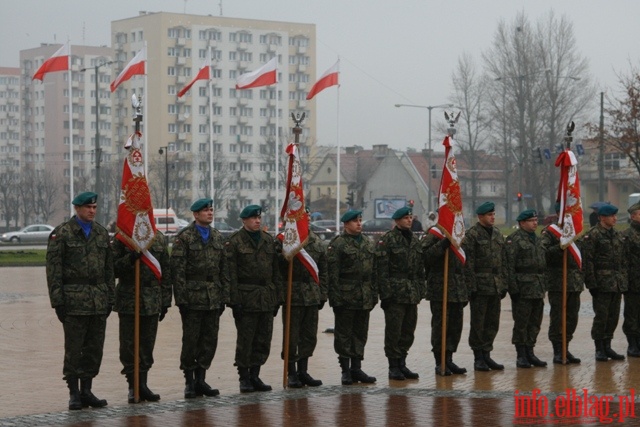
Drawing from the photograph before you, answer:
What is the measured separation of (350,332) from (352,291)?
1.51 ft

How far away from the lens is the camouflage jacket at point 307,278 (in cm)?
1280

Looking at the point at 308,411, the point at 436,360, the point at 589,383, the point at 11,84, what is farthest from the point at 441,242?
the point at 11,84

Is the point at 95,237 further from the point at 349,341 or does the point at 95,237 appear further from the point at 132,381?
the point at 349,341

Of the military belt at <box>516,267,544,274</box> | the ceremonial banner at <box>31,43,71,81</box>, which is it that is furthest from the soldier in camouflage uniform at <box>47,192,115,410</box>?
the ceremonial banner at <box>31,43,71,81</box>

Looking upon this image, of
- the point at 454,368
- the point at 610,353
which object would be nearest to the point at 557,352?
the point at 610,353

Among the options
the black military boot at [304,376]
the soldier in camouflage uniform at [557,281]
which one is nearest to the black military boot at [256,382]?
the black military boot at [304,376]

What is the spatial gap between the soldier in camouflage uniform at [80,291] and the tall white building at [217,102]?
88.8 metres

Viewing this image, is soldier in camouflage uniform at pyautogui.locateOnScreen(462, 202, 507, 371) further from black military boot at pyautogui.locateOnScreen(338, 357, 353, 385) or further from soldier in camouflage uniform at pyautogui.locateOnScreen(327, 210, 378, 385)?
black military boot at pyautogui.locateOnScreen(338, 357, 353, 385)

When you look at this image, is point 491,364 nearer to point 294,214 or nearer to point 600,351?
point 600,351

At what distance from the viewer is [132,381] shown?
11.7 metres

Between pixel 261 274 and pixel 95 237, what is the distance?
6.04ft

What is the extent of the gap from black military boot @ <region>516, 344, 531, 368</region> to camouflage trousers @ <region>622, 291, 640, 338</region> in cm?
185

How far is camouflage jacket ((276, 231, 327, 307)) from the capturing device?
1280 centimetres

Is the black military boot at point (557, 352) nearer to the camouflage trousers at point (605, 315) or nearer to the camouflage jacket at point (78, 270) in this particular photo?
the camouflage trousers at point (605, 315)
